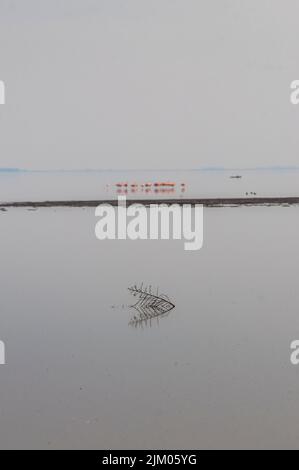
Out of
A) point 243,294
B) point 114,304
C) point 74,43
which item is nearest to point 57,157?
point 74,43

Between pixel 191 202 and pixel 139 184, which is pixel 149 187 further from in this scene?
pixel 191 202

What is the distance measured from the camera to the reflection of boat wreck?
275 centimetres

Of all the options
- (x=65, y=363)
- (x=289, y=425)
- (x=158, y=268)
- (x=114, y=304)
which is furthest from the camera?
(x=158, y=268)

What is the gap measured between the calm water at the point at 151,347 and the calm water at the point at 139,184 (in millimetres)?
769

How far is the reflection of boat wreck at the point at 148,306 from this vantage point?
2754mm

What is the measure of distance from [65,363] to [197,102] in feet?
7.30

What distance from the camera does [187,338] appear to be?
2.55 meters

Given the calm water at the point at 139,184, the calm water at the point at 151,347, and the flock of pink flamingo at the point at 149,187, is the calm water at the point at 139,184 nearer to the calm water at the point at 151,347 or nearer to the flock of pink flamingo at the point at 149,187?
the flock of pink flamingo at the point at 149,187

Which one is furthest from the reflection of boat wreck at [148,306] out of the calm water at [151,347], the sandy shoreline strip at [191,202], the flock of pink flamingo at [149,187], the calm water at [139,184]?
the sandy shoreline strip at [191,202]

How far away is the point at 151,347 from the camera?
2.50m

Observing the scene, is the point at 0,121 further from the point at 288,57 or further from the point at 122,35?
the point at 288,57

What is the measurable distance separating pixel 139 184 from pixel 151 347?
2.48 m

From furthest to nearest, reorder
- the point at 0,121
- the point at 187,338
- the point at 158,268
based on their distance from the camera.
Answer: the point at 0,121 → the point at 158,268 → the point at 187,338

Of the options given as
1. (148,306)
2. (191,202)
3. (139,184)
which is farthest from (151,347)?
(191,202)
